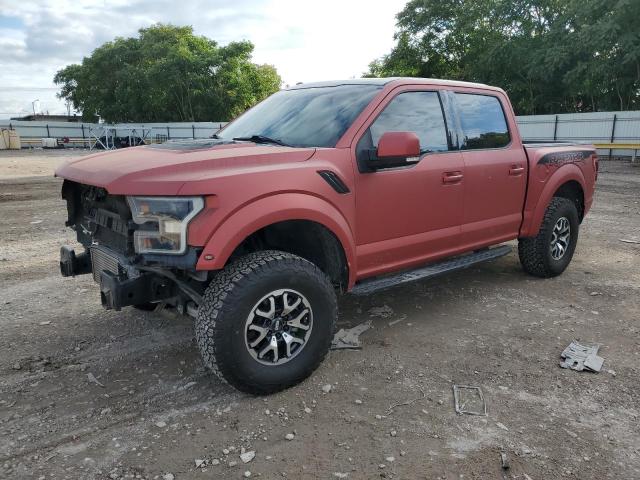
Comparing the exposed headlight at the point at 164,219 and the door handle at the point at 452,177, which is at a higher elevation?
the door handle at the point at 452,177

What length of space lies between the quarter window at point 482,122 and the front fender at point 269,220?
158 centimetres

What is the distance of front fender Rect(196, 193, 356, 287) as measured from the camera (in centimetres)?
284

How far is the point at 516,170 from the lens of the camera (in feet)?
15.6

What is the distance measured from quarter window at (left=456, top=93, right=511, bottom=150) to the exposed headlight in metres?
2.50

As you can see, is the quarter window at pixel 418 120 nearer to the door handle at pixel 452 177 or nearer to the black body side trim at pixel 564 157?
the door handle at pixel 452 177

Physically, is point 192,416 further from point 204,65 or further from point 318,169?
point 204,65

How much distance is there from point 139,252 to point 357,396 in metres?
1.51

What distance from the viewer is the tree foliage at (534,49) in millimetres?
22672

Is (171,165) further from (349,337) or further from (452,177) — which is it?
(452,177)

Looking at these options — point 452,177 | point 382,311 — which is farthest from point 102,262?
point 452,177

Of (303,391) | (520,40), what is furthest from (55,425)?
(520,40)

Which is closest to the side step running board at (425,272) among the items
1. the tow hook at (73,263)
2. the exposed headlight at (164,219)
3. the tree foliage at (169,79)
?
the exposed headlight at (164,219)

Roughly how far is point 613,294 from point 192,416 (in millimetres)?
4083

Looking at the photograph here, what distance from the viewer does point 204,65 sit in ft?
143
